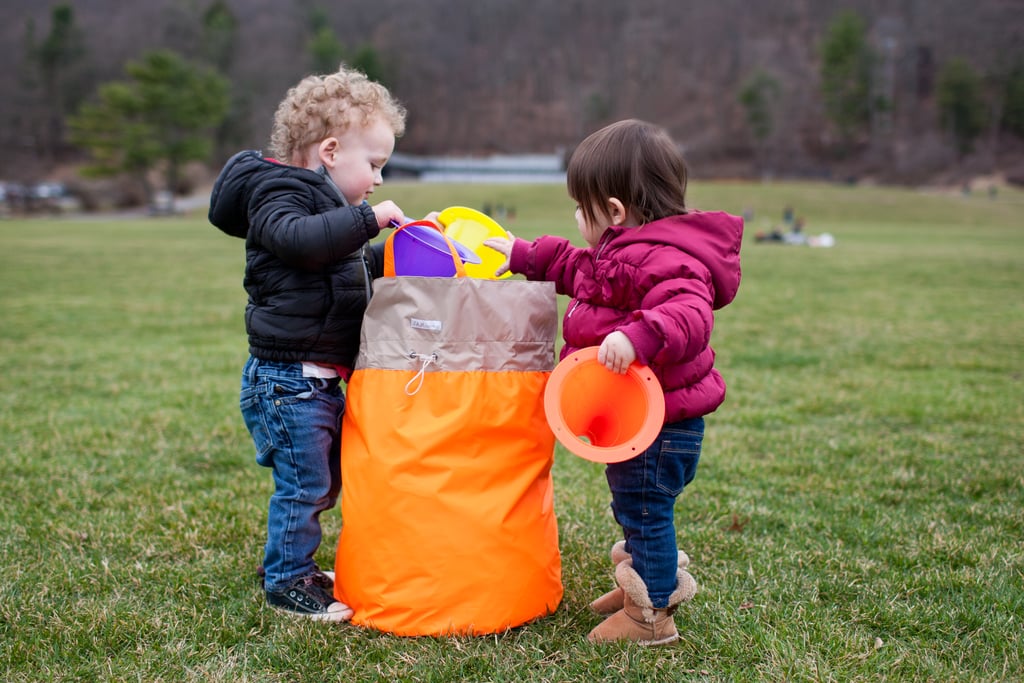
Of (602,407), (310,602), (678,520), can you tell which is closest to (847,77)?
(678,520)

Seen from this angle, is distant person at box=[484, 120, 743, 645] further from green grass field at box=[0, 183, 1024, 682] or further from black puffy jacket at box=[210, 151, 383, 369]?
black puffy jacket at box=[210, 151, 383, 369]

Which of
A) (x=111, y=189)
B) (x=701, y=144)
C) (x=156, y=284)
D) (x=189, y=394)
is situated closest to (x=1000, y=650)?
(x=189, y=394)

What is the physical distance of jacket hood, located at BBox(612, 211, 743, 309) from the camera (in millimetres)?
2338

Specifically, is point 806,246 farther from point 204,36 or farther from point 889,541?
point 204,36

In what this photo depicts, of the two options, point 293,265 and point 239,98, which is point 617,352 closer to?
point 293,265

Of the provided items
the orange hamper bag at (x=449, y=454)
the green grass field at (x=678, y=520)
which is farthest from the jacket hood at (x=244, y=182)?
the green grass field at (x=678, y=520)

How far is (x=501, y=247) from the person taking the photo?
8.84 ft

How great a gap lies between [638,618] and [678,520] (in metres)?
1.06

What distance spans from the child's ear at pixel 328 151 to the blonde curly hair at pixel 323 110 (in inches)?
1.2

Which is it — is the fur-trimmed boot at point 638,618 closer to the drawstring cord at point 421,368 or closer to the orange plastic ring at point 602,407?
the orange plastic ring at point 602,407

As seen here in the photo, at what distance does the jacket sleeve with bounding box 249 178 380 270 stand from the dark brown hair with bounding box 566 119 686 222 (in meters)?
0.64

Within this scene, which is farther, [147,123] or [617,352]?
[147,123]

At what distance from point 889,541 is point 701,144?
92.6m

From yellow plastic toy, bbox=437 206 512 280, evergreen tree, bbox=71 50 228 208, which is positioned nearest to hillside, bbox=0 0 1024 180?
evergreen tree, bbox=71 50 228 208
